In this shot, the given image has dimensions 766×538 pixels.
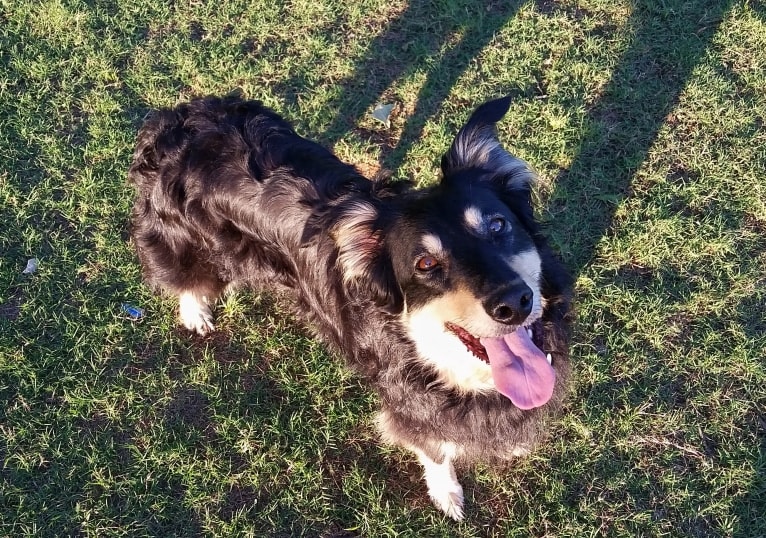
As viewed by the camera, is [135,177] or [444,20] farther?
[444,20]

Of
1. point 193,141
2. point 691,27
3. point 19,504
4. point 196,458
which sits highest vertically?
point 691,27

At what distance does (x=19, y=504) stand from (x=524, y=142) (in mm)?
4807

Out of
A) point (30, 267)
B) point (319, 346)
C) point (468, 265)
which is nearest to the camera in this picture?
point (468, 265)


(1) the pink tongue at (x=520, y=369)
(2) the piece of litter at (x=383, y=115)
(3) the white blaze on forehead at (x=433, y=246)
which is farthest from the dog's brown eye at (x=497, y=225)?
(2) the piece of litter at (x=383, y=115)

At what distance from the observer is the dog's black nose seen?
2658mm

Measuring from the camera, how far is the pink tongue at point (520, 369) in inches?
120

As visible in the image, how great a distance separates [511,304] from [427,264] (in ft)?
1.52

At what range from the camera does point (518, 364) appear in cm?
310

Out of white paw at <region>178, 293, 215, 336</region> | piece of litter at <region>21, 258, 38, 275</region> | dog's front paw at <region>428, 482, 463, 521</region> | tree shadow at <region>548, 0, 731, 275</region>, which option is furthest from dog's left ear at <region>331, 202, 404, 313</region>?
piece of litter at <region>21, 258, 38, 275</region>

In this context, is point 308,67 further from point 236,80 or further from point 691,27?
point 691,27

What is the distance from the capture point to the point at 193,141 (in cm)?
383

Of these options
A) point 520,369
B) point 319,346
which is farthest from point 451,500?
point 319,346

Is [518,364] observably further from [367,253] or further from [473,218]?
[367,253]

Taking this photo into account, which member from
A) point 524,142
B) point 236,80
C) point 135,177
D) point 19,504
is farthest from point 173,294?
point 524,142
